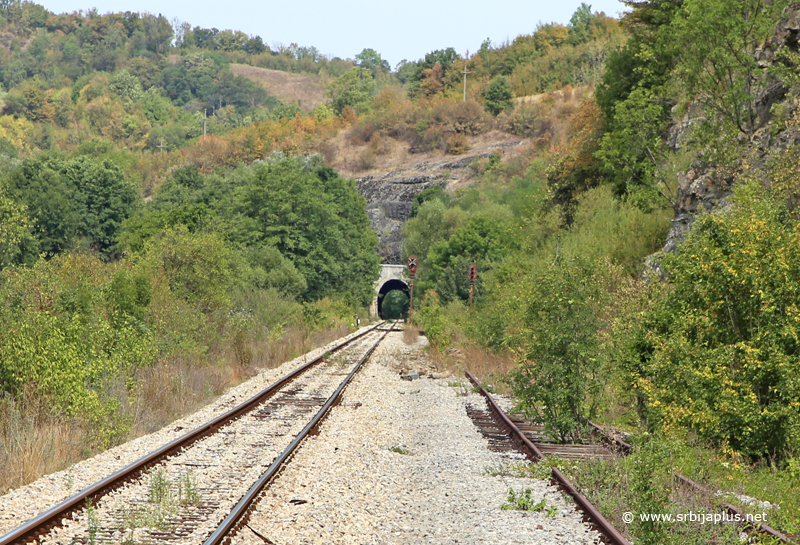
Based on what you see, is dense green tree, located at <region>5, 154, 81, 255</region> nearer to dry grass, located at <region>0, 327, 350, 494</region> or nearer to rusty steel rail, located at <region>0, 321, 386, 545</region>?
dry grass, located at <region>0, 327, 350, 494</region>

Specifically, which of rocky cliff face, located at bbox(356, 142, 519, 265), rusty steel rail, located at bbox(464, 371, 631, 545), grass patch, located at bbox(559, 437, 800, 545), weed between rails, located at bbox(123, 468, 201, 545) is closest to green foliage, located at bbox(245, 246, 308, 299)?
rusty steel rail, located at bbox(464, 371, 631, 545)

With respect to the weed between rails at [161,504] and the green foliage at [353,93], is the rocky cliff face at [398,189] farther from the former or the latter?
the weed between rails at [161,504]

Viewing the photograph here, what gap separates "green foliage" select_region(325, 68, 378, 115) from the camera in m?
132

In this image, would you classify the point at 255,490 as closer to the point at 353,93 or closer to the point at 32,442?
the point at 32,442

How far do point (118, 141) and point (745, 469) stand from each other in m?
152

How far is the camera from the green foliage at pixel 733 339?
1002cm

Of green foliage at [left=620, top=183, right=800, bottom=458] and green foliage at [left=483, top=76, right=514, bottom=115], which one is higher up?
green foliage at [left=483, top=76, right=514, bottom=115]

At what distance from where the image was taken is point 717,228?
1180cm

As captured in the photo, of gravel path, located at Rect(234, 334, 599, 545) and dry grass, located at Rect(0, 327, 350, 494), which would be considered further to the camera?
dry grass, located at Rect(0, 327, 350, 494)

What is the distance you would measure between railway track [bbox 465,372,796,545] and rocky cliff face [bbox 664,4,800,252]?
754cm

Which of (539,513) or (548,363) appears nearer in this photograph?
(539,513)

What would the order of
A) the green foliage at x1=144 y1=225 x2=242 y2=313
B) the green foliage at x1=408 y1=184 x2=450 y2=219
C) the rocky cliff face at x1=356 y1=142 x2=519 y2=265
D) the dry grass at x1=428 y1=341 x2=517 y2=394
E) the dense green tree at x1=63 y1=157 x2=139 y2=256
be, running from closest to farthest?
the dry grass at x1=428 y1=341 x2=517 y2=394 < the green foliage at x1=144 y1=225 x2=242 y2=313 < the dense green tree at x1=63 y1=157 x2=139 y2=256 < the green foliage at x1=408 y1=184 x2=450 y2=219 < the rocky cliff face at x1=356 y1=142 x2=519 y2=265

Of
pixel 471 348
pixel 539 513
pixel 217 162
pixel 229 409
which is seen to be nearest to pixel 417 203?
pixel 217 162

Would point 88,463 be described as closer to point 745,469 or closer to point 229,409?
point 229,409
